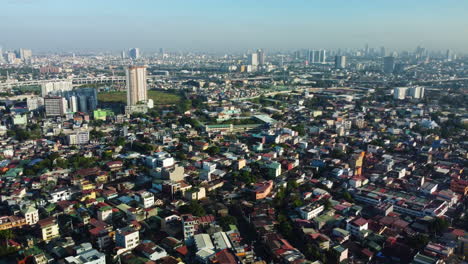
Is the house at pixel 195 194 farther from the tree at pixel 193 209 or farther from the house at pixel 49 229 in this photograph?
the house at pixel 49 229

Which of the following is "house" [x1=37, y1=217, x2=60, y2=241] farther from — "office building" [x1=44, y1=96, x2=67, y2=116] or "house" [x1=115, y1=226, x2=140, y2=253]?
"office building" [x1=44, y1=96, x2=67, y2=116]

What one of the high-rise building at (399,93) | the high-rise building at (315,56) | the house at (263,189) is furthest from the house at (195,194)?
the high-rise building at (315,56)

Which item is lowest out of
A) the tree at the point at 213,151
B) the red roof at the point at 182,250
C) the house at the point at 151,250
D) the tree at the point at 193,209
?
the red roof at the point at 182,250

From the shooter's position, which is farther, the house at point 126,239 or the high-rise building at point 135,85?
the high-rise building at point 135,85

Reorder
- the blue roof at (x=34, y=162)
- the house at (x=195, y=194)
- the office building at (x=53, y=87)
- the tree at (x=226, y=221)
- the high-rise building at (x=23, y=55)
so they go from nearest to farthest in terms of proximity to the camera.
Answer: the tree at (x=226, y=221), the house at (x=195, y=194), the blue roof at (x=34, y=162), the office building at (x=53, y=87), the high-rise building at (x=23, y=55)

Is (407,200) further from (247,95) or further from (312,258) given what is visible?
(247,95)

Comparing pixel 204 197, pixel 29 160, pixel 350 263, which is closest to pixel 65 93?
pixel 29 160
